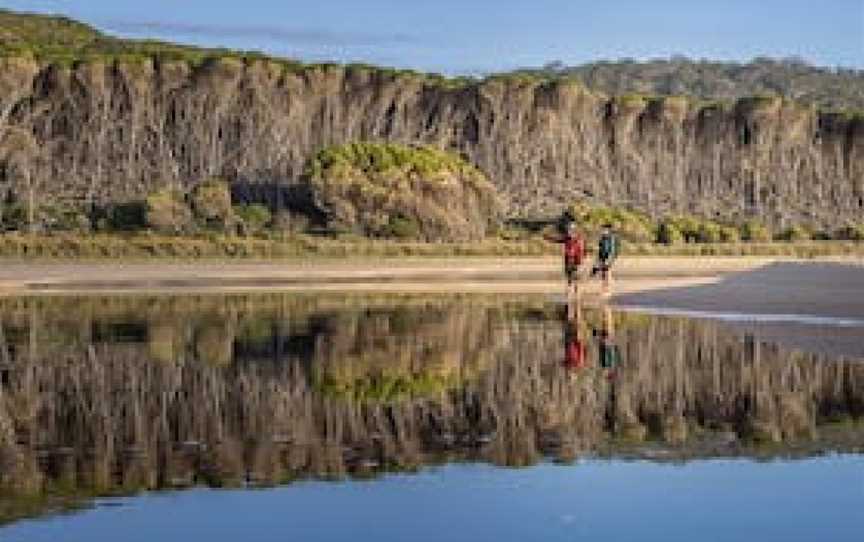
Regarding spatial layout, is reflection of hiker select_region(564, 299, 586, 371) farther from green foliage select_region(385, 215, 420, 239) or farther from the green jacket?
green foliage select_region(385, 215, 420, 239)

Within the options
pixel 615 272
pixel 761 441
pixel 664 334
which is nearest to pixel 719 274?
pixel 615 272

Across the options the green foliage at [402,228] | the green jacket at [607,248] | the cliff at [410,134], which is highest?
the cliff at [410,134]

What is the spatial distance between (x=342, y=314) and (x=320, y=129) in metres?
42.9

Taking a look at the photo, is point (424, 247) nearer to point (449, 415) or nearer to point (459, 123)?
point (459, 123)

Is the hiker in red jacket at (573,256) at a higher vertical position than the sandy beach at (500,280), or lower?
higher

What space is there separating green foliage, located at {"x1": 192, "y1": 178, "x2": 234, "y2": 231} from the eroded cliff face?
13.7 feet

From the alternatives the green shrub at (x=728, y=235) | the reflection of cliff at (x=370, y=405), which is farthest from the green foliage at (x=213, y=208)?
the reflection of cliff at (x=370, y=405)

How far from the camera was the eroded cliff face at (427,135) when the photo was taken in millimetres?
66188

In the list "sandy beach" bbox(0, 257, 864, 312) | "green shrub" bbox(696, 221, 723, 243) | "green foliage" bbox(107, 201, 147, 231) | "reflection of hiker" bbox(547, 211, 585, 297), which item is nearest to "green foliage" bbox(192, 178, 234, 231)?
"green foliage" bbox(107, 201, 147, 231)

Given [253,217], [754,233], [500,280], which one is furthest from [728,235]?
[500,280]

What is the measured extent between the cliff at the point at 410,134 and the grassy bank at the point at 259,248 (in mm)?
6987

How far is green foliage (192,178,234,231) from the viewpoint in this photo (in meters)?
62.2

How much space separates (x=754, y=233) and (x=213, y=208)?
90.1ft

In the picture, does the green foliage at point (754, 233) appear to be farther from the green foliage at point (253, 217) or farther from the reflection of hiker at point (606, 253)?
the reflection of hiker at point (606, 253)
